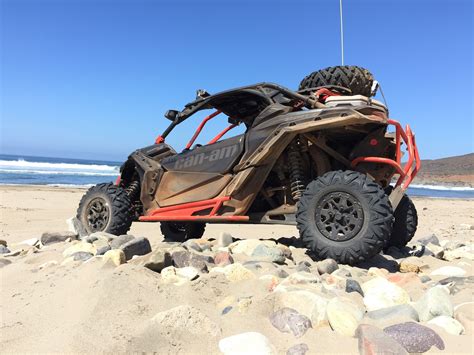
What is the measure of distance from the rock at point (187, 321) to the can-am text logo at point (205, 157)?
252 centimetres

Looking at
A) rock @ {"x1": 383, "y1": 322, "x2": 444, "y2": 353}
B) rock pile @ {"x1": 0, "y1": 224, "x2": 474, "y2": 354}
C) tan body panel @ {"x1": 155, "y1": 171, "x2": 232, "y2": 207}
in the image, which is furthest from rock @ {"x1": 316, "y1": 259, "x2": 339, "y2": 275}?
tan body panel @ {"x1": 155, "y1": 171, "x2": 232, "y2": 207}

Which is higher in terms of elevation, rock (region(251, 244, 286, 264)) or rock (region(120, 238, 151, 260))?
rock (region(120, 238, 151, 260))

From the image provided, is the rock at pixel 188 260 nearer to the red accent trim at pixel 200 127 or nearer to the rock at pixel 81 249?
the rock at pixel 81 249

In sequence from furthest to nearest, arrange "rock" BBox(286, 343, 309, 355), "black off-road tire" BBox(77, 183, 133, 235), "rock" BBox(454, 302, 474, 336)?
"black off-road tire" BBox(77, 183, 133, 235) → "rock" BBox(454, 302, 474, 336) → "rock" BBox(286, 343, 309, 355)

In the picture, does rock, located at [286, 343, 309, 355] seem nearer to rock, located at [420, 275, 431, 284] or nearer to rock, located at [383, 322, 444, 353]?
rock, located at [383, 322, 444, 353]

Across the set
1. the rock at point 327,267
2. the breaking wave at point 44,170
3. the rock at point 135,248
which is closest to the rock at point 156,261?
the rock at point 135,248

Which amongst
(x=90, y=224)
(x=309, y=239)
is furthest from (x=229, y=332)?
(x=90, y=224)

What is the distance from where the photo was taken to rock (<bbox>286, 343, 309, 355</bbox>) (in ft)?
5.82

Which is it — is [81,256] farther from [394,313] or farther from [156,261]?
[394,313]

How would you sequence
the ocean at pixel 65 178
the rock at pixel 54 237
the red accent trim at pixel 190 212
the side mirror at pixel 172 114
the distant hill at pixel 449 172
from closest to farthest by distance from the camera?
the red accent trim at pixel 190 212 → the rock at pixel 54 237 → the side mirror at pixel 172 114 → the ocean at pixel 65 178 → the distant hill at pixel 449 172

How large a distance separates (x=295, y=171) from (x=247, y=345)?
2426 mm

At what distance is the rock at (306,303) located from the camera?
2.03 metres

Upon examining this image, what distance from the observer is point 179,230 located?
5957 mm

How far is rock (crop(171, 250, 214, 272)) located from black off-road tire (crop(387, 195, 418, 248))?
240cm
